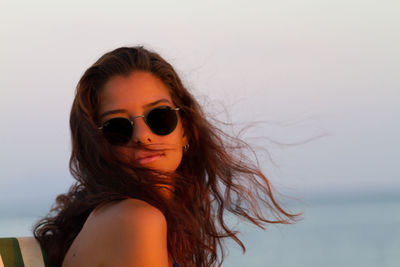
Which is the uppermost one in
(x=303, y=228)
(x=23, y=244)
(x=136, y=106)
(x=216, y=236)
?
(x=136, y=106)

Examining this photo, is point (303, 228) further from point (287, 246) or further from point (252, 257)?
point (252, 257)

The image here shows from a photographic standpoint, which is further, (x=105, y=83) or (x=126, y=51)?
(x=126, y=51)

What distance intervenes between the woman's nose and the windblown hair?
143 millimetres

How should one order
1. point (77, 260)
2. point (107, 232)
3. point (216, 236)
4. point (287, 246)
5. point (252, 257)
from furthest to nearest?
point (287, 246), point (252, 257), point (216, 236), point (77, 260), point (107, 232)

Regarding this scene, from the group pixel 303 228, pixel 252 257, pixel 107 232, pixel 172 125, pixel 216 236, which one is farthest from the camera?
pixel 303 228

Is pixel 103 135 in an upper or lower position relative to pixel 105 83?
lower

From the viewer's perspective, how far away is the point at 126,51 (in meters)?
3.59

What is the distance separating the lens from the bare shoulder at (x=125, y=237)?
2.54 metres

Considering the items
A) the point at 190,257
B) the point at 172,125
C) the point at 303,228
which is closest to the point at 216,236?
the point at 190,257

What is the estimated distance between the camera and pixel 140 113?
321cm

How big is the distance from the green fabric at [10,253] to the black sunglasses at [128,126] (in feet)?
2.36

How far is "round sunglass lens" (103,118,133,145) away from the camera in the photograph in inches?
124

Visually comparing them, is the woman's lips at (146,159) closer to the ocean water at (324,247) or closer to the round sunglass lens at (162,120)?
the round sunglass lens at (162,120)

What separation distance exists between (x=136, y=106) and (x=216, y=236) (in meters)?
1.23
